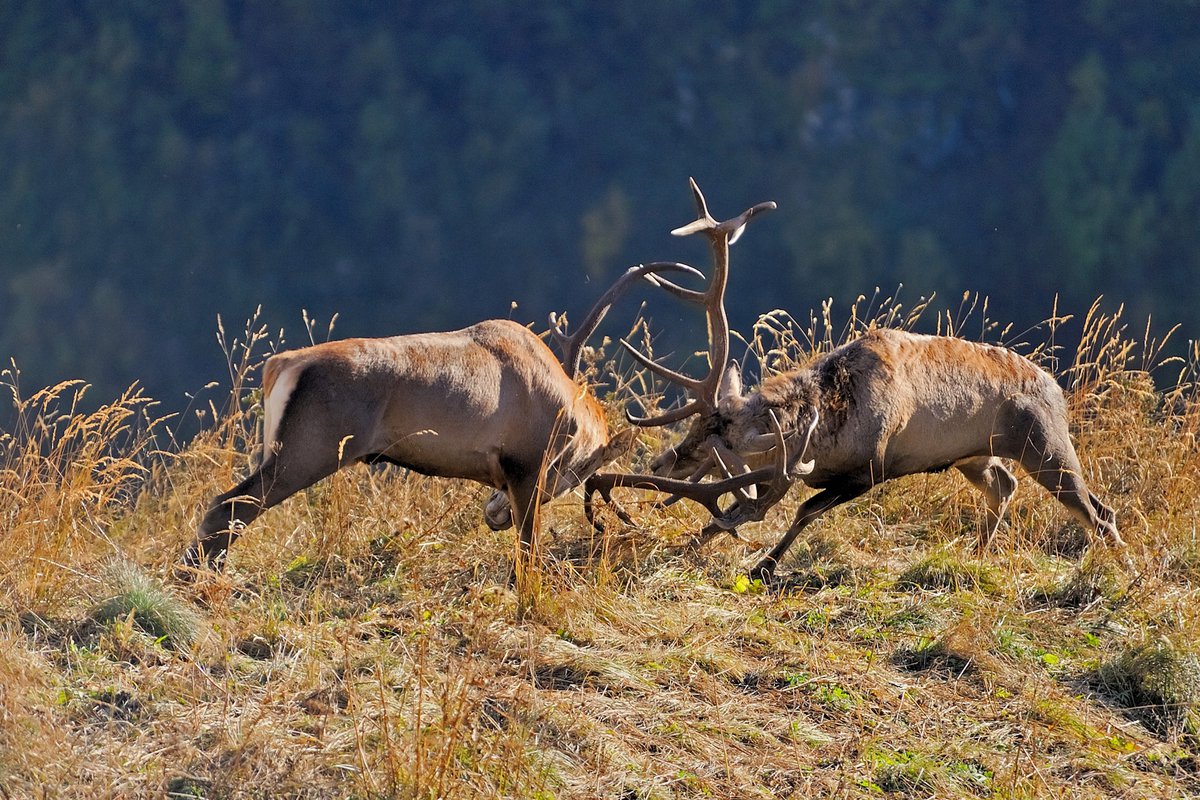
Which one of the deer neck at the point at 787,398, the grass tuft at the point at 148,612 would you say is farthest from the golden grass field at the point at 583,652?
the deer neck at the point at 787,398

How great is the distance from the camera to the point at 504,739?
194 inches

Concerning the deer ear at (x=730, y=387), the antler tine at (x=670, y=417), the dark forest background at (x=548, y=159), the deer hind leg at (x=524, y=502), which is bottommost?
the dark forest background at (x=548, y=159)

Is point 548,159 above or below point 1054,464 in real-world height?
below

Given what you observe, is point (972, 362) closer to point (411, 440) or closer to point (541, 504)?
point (541, 504)

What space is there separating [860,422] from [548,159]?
36858mm

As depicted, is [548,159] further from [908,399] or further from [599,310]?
[908,399]

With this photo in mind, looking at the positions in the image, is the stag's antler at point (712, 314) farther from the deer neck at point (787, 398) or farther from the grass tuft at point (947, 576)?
the grass tuft at point (947, 576)

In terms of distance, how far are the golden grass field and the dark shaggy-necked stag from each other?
1.01 feet

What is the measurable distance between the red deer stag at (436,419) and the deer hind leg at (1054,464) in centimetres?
187

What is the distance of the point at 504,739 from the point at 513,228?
36798mm

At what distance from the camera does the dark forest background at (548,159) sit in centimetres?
Answer: 3681

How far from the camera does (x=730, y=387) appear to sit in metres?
7.68

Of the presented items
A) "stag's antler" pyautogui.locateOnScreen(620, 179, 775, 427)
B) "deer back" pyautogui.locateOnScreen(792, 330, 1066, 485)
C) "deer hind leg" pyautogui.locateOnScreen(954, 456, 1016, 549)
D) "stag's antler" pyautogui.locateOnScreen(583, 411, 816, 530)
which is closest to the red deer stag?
"stag's antler" pyautogui.locateOnScreen(620, 179, 775, 427)

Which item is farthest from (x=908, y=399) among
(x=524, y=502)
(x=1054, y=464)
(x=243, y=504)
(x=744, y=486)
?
(x=243, y=504)
